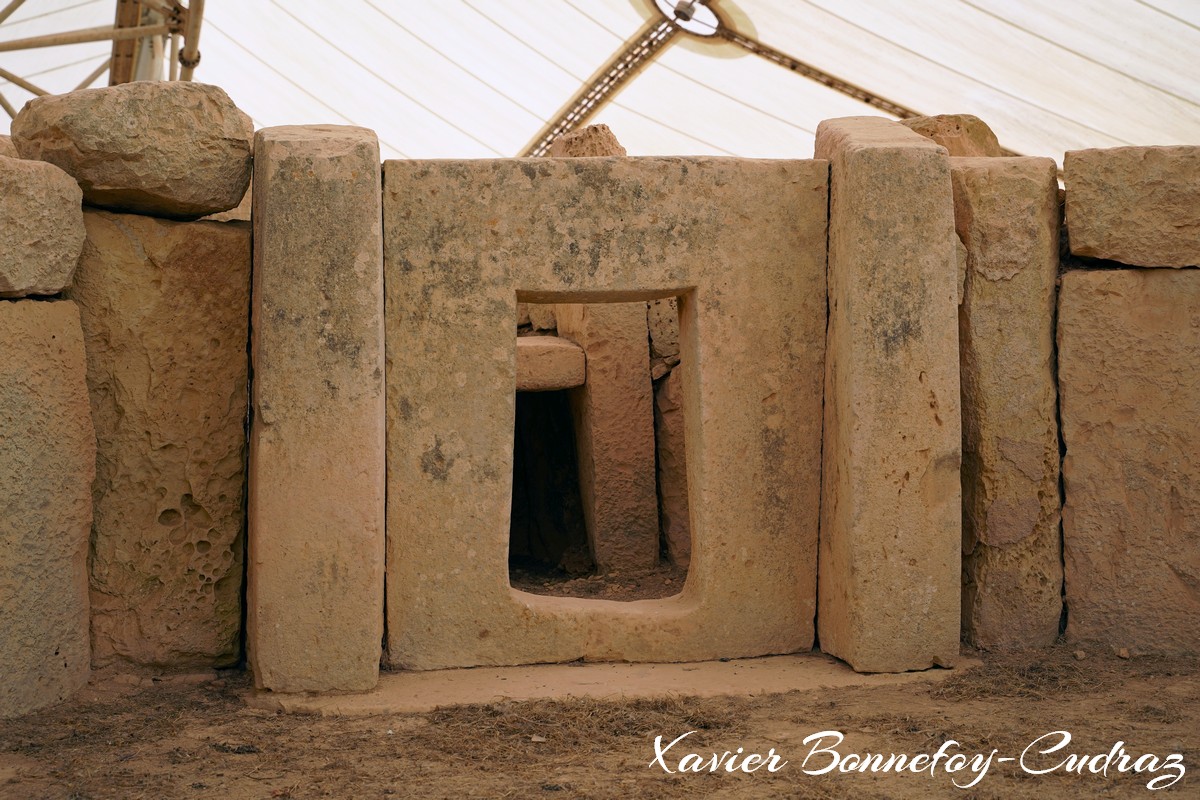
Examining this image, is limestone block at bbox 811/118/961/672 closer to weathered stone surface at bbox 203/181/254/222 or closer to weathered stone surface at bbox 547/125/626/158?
weathered stone surface at bbox 547/125/626/158

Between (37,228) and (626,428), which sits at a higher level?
(37,228)

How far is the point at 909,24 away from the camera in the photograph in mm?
7062

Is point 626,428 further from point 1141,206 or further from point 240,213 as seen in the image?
point 1141,206

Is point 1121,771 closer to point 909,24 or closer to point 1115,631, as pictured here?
point 1115,631

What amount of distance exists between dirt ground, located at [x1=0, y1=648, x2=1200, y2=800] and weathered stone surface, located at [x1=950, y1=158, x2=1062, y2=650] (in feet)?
0.97

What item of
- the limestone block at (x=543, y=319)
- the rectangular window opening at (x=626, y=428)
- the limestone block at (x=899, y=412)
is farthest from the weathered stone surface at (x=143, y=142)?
the limestone block at (x=543, y=319)

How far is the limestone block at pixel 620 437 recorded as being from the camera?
5711mm

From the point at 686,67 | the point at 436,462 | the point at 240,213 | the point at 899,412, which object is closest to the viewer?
the point at 899,412

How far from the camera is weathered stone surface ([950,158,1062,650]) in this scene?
4.29 metres

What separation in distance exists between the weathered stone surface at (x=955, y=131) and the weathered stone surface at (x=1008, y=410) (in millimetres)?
1132

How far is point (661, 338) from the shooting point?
230 inches

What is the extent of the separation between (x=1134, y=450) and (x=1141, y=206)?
0.90 m

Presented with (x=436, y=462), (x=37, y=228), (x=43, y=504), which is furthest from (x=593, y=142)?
(x=43, y=504)

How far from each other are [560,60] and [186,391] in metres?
4.87
